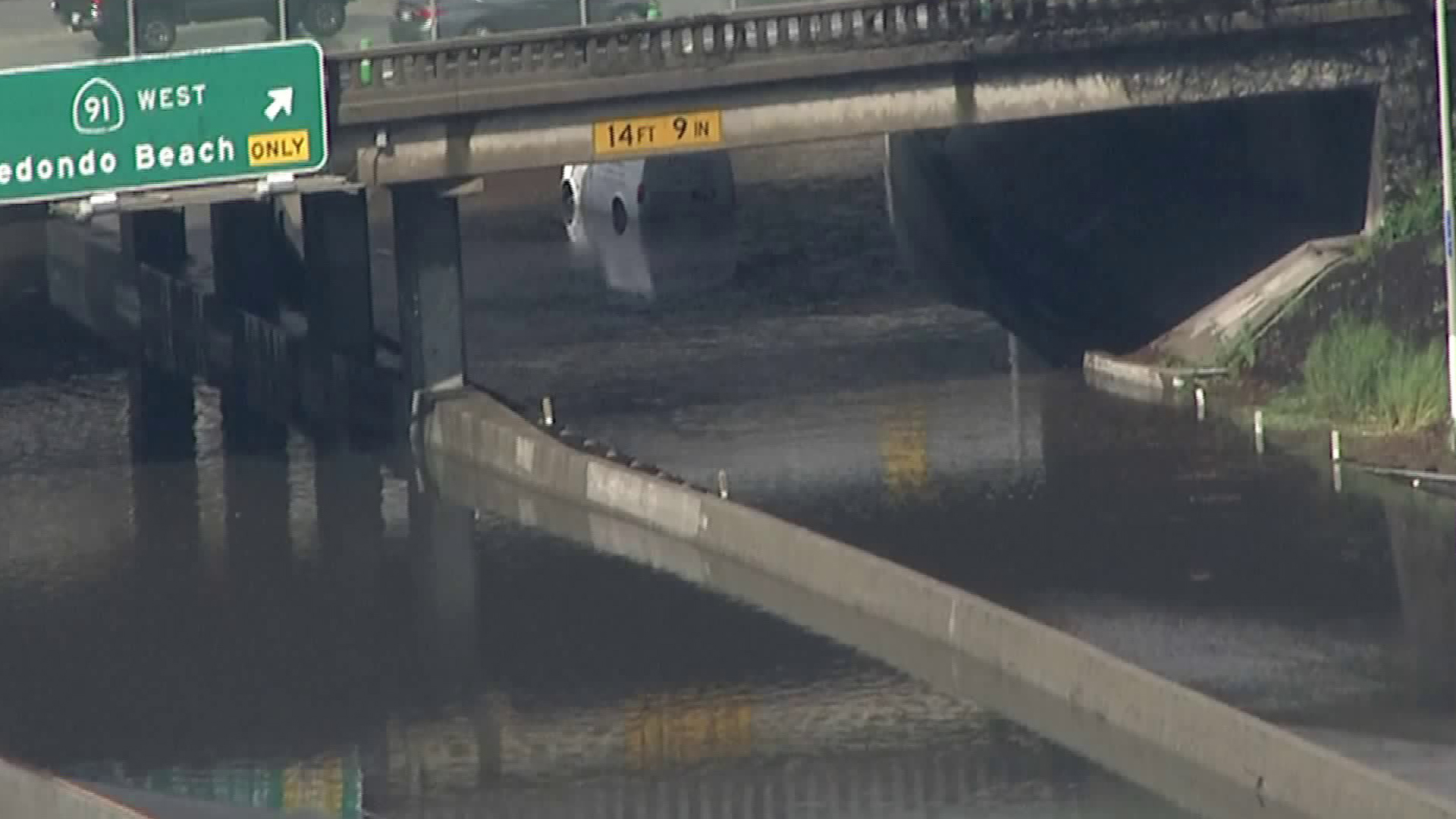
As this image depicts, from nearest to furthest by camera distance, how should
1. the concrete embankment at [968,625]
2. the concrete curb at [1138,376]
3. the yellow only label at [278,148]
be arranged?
1. the concrete embankment at [968,625]
2. the yellow only label at [278,148]
3. the concrete curb at [1138,376]

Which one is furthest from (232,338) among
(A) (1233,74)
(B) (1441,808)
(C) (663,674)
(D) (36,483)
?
(B) (1441,808)

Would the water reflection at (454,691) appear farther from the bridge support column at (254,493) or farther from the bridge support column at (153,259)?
the bridge support column at (153,259)

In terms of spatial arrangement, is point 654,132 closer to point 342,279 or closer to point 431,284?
point 431,284

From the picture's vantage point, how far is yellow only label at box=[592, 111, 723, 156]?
37531 millimetres

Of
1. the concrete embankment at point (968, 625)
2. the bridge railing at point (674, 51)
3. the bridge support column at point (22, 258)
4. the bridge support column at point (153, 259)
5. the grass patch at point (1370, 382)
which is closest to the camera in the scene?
the concrete embankment at point (968, 625)

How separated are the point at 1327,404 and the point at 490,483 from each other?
32.0ft

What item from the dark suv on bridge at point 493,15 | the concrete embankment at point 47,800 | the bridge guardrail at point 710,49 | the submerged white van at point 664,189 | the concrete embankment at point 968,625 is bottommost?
the concrete embankment at point 968,625

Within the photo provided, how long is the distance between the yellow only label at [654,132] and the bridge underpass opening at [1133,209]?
7.08 m

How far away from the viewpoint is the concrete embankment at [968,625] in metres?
22.0

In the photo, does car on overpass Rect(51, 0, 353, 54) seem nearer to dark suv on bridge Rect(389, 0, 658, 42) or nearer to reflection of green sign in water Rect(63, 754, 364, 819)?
dark suv on bridge Rect(389, 0, 658, 42)

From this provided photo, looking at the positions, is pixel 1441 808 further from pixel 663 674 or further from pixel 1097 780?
pixel 663 674

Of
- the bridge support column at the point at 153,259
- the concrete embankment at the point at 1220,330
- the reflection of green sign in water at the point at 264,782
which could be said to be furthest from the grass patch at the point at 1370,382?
the bridge support column at the point at 153,259

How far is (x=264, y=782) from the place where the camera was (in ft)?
84.4

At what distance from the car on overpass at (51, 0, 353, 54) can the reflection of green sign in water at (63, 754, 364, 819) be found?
1217 cm
